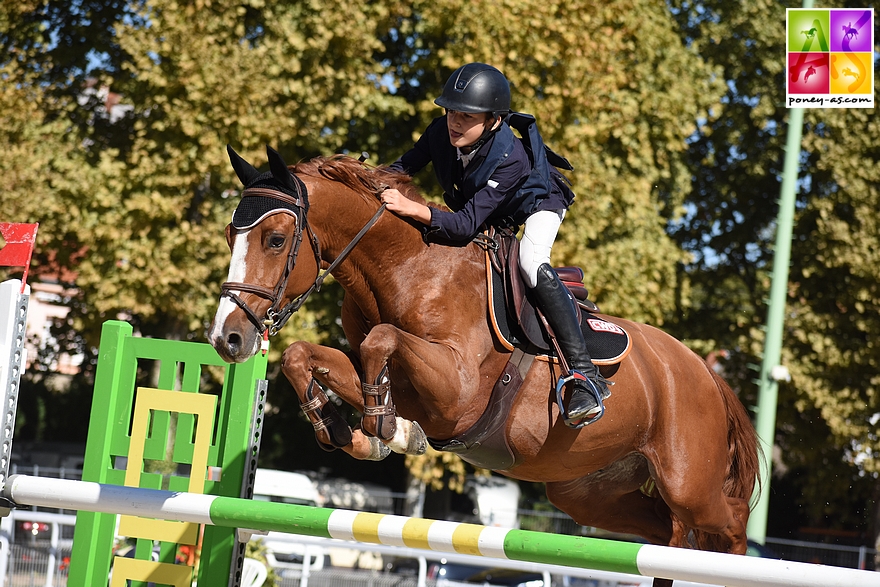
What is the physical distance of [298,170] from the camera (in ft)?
12.6

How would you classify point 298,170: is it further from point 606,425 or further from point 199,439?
point 606,425

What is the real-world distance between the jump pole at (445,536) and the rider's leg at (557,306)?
1.12 m

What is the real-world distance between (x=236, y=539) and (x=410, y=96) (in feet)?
37.8

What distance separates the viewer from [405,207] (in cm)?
386

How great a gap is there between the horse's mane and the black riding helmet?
1.35 feet

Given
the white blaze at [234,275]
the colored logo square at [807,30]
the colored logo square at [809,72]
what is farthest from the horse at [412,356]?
the colored logo square at [807,30]

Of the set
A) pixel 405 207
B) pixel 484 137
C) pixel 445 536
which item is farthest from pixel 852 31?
pixel 445 536

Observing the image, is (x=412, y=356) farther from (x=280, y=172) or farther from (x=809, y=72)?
(x=809, y=72)

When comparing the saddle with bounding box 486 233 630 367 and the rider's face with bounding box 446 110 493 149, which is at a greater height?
the rider's face with bounding box 446 110 493 149

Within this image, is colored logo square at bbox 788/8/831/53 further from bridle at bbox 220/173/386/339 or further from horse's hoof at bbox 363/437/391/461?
horse's hoof at bbox 363/437/391/461

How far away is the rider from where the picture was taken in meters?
3.85

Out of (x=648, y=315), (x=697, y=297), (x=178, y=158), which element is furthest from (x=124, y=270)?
(x=697, y=297)

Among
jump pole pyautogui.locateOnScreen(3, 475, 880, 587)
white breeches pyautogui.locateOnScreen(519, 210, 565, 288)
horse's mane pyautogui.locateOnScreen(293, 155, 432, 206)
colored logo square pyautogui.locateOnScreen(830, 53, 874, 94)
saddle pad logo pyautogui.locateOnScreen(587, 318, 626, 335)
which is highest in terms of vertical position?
colored logo square pyautogui.locateOnScreen(830, 53, 874, 94)

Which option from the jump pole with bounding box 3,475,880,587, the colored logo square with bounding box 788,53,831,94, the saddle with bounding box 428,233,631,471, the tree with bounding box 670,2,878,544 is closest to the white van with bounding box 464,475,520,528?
the tree with bounding box 670,2,878,544
